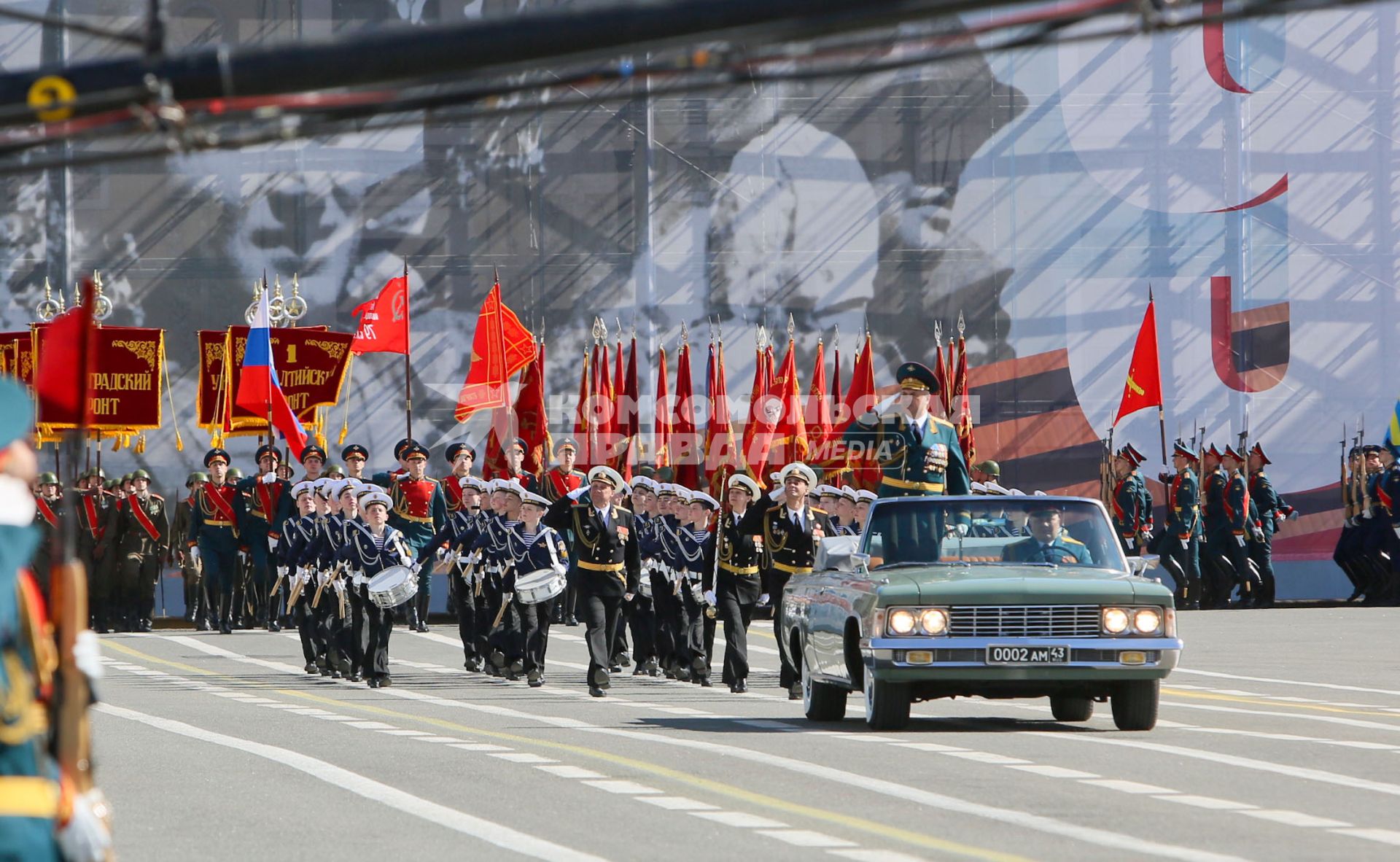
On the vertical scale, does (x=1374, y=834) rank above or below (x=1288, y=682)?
below

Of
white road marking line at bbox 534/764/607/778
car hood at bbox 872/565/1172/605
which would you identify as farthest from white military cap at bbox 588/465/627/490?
white road marking line at bbox 534/764/607/778

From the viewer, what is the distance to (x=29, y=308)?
41.0 m

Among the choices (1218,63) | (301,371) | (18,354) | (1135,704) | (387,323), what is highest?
(1218,63)

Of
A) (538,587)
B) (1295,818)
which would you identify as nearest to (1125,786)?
(1295,818)

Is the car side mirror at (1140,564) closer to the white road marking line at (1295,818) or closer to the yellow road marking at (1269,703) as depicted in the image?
the yellow road marking at (1269,703)

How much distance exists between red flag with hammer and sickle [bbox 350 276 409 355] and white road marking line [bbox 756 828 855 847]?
85.4 ft

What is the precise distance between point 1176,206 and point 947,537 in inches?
1078

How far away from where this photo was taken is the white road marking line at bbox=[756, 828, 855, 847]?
10.0 meters

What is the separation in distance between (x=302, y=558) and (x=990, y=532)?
9.19 meters

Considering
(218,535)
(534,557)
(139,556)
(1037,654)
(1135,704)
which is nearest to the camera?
(1037,654)

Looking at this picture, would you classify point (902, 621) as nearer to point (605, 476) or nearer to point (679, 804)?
point (679, 804)

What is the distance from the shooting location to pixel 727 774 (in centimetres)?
1277

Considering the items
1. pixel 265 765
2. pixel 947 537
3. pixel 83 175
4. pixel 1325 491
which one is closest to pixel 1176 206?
pixel 1325 491

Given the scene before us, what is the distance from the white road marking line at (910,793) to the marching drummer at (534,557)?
2987 mm
